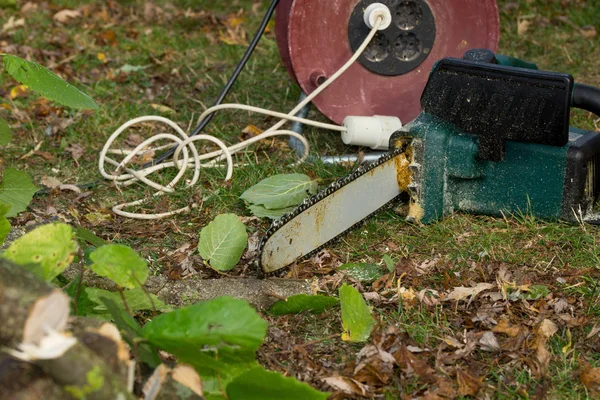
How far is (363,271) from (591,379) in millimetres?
759

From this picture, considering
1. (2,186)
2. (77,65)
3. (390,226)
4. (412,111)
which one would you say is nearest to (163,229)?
(2,186)

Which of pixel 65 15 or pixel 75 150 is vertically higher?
pixel 65 15

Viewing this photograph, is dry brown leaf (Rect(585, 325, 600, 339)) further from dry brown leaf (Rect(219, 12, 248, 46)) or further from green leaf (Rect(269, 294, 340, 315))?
dry brown leaf (Rect(219, 12, 248, 46))

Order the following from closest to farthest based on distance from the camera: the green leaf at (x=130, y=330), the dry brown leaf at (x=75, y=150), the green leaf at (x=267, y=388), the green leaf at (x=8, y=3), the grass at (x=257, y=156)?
the green leaf at (x=267, y=388)
the green leaf at (x=130, y=330)
the grass at (x=257, y=156)
the dry brown leaf at (x=75, y=150)
the green leaf at (x=8, y=3)

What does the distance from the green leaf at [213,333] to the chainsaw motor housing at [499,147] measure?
117 centimetres

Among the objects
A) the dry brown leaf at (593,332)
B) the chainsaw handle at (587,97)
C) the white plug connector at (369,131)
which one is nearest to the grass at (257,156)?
the dry brown leaf at (593,332)

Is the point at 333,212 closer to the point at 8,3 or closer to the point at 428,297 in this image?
the point at 428,297

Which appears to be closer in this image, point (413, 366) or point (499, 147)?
point (413, 366)

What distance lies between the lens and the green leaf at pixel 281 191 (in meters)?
2.76

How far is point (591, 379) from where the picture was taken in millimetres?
1858

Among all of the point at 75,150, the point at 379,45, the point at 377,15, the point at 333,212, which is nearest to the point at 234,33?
the point at 75,150

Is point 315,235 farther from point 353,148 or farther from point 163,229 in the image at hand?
point 353,148

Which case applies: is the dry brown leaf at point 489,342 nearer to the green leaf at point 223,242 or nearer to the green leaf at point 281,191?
the green leaf at point 223,242

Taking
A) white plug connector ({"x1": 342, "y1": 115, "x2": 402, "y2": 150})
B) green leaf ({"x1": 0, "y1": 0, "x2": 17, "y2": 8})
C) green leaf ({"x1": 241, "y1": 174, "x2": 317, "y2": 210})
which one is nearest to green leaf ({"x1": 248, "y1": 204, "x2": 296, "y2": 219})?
green leaf ({"x1": 241, "y1": 174, "x2": 317, "y2": 210})
